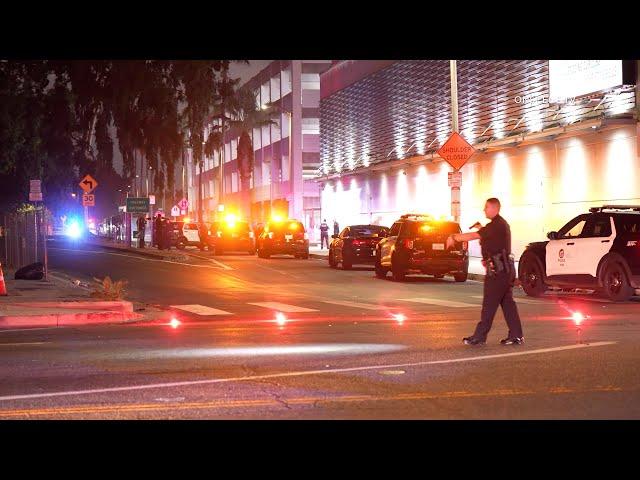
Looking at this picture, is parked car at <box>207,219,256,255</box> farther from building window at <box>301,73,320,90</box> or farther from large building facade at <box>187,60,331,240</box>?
building window at <box>301,73,320,90</box>

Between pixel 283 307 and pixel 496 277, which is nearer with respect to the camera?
pixel 496 277

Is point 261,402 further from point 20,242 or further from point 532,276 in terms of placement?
point 20,242

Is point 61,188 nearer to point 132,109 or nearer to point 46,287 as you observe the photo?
point 46,287

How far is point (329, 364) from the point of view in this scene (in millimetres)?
12734

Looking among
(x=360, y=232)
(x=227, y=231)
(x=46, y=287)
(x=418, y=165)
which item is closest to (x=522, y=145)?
(x=360, y=232)

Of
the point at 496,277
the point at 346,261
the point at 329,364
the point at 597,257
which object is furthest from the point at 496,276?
the point at 346,261

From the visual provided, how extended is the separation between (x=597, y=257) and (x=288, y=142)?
67.9m

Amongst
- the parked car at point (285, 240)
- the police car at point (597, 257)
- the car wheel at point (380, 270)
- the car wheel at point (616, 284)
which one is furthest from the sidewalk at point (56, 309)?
the parked car at point (285, 240)

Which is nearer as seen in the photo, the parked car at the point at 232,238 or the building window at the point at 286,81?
the parked car at the point at 232,238

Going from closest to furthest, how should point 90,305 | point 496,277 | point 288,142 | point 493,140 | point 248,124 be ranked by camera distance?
point 496,277 → point 90,305 → point 493,140 → point 248,124 → point 288,142

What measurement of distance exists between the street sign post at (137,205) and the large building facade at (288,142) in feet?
38.5

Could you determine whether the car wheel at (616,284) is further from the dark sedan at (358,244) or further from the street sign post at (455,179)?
the dark sedan at (358,244)

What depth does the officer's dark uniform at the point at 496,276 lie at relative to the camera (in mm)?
14438
